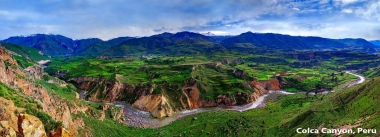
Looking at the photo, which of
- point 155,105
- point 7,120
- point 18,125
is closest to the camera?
point 18,125

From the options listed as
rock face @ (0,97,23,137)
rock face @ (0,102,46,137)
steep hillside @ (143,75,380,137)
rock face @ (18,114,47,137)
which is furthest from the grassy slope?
rock face @ (18,114,47,137)

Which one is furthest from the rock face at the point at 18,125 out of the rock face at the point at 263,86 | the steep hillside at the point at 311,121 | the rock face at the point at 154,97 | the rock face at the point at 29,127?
the rock face at the point at 263,86

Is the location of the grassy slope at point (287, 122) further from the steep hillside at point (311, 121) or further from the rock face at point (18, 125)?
the rock face at point (18, 125)

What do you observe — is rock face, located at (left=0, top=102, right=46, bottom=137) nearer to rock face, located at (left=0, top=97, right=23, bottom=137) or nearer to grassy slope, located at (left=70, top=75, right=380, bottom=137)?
rock face, located at (left=0, top=97, right=23, bottom=137)

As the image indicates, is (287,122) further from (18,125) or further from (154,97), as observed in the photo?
(18,125)

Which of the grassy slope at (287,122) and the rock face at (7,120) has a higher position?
the rock face at (7,120)

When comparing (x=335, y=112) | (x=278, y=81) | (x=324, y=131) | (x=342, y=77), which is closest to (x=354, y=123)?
(x=324, y=131)

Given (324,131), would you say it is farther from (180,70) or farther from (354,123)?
(180,70)

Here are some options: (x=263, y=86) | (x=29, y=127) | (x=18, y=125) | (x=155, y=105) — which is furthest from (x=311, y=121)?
(x=263, y=86)

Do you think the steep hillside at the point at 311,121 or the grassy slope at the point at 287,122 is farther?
the grassy slope at the point at 287,122
